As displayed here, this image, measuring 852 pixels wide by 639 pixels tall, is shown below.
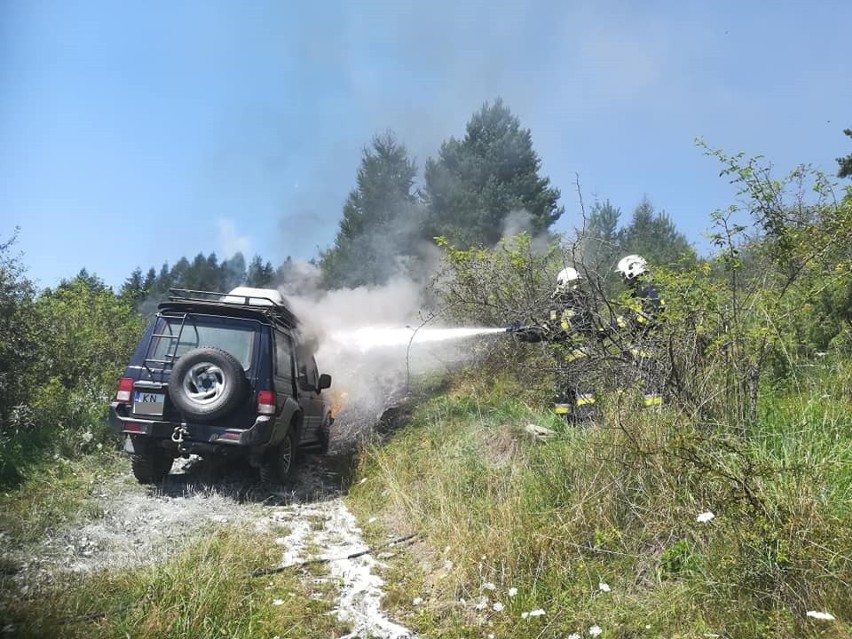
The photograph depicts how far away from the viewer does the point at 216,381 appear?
5.87 metres

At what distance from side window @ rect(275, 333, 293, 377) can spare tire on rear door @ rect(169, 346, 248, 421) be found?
0.69 metres

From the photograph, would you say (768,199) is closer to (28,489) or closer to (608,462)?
(608,462)

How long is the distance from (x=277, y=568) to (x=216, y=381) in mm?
2360

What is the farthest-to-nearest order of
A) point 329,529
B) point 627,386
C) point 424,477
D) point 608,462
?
1. point 424,477
2. point 329,529
3. point 627,386
4. point 608,462

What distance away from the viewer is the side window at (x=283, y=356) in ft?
21.9

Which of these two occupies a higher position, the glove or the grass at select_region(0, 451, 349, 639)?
the glove

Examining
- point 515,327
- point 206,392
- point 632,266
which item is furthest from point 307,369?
point 632,266

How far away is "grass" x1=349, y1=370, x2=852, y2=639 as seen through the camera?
284cm

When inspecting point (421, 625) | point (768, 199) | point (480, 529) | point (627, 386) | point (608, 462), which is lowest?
point (421, 625)

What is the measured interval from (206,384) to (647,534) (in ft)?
13.6

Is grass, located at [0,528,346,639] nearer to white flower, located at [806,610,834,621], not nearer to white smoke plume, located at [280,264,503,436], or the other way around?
white flower, located at [806,610,834,621]

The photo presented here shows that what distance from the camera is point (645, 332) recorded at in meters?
4.96

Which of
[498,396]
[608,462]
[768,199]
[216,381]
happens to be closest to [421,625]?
[608,462]

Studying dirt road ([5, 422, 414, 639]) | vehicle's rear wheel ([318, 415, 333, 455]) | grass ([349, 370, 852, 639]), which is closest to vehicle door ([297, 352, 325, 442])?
vehicle's rear wheel ([318, 415, 333, 455])
